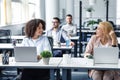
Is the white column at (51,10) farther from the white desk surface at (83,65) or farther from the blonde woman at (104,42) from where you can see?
the white desk surface at (83,65)

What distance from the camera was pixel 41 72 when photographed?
3.60 meters

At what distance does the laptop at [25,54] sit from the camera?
3439 millimetres

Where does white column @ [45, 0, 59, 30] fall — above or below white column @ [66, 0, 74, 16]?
below

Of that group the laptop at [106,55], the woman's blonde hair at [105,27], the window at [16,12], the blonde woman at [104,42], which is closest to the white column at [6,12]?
the window at [16,12]

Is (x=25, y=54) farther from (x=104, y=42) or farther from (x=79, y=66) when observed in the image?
(x=104, y=42)

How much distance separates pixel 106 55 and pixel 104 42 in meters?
0.70

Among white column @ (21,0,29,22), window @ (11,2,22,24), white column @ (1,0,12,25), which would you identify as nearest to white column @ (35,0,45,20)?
white column @ (21,0,29,22)

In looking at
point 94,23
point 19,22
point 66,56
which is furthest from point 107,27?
point 19,22

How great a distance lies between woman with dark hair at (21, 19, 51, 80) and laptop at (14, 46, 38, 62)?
124mm

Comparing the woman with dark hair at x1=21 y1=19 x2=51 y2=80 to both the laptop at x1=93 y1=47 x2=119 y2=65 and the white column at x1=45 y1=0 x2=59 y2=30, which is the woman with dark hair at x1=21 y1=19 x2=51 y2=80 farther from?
the white column at x1=45 y1=0 x2=59 y2=30

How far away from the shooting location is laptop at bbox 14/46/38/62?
135 inches

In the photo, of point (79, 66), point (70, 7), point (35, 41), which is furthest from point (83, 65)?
point (70, 7)

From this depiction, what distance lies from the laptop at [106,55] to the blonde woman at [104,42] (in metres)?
0.35

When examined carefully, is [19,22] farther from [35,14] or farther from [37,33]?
[37,33]
